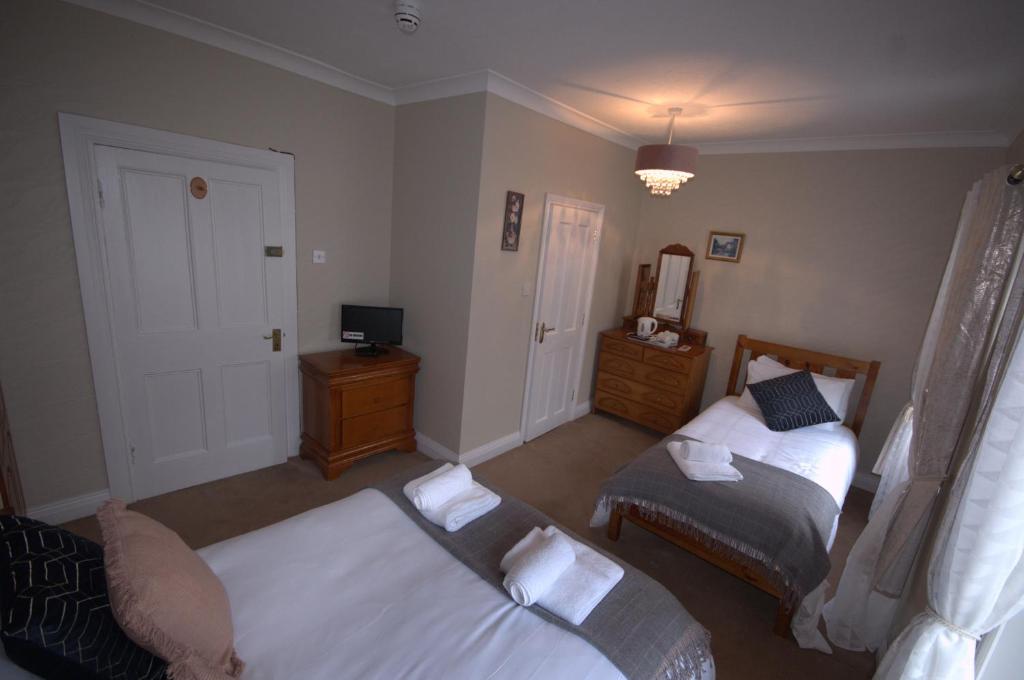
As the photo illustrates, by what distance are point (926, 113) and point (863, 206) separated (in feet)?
2.60

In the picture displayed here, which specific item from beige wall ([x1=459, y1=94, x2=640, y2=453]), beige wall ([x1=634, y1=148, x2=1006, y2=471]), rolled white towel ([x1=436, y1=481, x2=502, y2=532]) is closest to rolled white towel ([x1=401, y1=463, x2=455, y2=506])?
rolled white towel ([x1=436, y1=481, x2=502, y2=532])

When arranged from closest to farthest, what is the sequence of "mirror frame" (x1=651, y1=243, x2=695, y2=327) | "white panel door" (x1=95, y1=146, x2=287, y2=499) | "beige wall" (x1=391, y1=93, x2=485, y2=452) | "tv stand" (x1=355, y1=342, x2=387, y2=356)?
"white panel door" (x1=95, y1=146, x2=287, y2=499)
"beige wall" (x1=391, y1=93, x2=485, y2=452)
"tv stand" (x1=355, y1=342, x2=387, y2=356)
"mirror frame" (x1=651, y1=243, x2=695, y2=327)

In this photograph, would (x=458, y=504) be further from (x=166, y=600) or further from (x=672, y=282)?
(x=672, y=282)

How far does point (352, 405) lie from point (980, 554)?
292cm

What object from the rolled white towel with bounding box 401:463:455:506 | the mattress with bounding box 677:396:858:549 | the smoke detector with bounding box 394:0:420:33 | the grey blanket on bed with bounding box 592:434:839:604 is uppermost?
the smoke detector with bounding box 394:0:420:33

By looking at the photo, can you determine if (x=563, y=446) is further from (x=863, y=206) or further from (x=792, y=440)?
(x=863, y=206)

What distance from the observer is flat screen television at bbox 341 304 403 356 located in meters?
3.16

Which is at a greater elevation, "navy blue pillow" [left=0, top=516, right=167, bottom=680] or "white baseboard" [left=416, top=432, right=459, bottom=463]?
"navy blue pillow" [left=0, top=516, right=167, bottom=680]

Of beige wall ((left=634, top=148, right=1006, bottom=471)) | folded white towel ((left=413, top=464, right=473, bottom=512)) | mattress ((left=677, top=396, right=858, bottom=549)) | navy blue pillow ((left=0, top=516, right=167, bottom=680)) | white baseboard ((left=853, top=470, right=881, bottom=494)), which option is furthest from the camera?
white baseboard ((left=853, top=470, right=881, bottom=494))

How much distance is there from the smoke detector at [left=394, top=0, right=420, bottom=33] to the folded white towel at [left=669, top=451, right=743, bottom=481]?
2.48m

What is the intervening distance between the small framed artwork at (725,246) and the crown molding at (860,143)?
0.69 m

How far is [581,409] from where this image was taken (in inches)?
171

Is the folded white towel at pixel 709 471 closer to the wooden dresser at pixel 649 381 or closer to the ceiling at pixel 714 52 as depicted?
the wooden dresser at pixel 649 381

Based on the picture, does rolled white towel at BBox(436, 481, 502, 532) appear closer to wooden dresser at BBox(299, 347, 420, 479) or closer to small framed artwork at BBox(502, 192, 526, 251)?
wooden dresser at BBox(299, 347, 420, 479)
